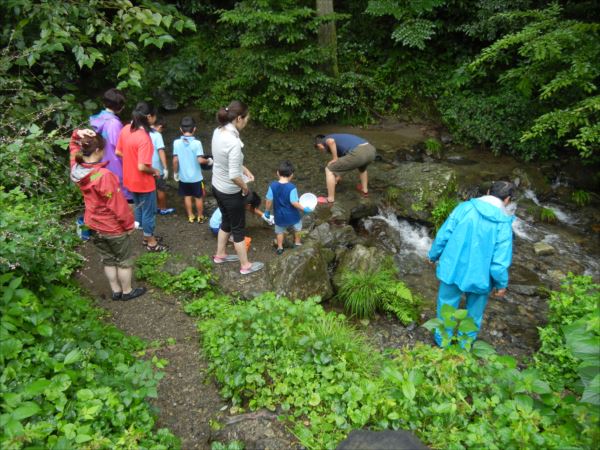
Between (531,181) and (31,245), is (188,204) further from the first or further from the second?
(531,181)

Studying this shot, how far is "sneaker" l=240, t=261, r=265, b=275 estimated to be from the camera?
5.96m

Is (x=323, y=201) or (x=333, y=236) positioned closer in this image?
(x=333, y=236)

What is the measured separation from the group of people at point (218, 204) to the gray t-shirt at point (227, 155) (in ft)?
0.04

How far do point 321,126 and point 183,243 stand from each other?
19.8 ft

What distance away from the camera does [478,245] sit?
4.51 m

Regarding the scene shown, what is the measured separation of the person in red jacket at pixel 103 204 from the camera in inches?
173

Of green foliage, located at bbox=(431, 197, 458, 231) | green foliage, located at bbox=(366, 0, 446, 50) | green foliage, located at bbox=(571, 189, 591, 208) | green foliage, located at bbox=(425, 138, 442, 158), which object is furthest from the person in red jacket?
green foliage, located at bbox=(571, 189, 591, 208)

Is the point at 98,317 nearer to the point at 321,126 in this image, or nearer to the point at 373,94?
the point at 321,126

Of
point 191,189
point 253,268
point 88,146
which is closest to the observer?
point 88,146

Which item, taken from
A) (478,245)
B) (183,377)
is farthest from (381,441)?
(478,245)

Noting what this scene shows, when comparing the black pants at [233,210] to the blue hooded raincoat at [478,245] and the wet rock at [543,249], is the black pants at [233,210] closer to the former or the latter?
the blue hooded raincoat at [478,245]

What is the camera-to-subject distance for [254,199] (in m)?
6.95

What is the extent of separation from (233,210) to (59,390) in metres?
3.03

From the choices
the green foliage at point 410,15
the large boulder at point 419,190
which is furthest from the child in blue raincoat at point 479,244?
the green foliage at point 410,15
